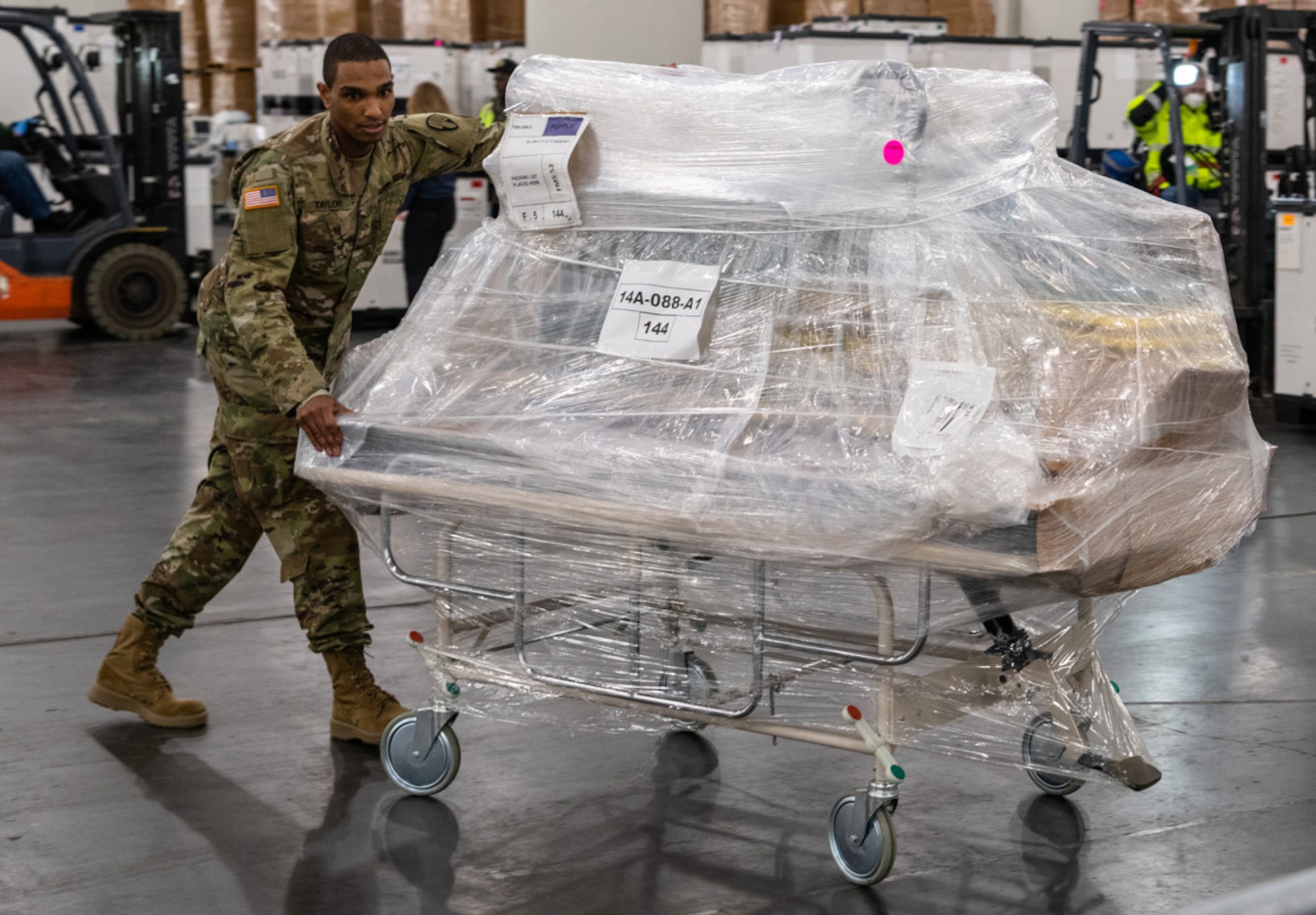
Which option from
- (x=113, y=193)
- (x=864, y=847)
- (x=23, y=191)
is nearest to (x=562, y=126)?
(x=864, y=847)

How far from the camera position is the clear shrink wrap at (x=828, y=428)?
9.09 ft

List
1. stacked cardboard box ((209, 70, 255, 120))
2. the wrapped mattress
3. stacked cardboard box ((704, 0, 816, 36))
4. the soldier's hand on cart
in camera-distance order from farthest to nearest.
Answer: stacked cardboard box ((209, 70, 255, 120)) → stacked cardboard box ((704, 0, 816, 36)) → the soldier's hand on cart → the wrapped mattress

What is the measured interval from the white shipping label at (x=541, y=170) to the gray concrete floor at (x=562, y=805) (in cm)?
122

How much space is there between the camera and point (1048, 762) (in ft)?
11.1

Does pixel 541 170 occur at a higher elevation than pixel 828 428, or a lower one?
higher

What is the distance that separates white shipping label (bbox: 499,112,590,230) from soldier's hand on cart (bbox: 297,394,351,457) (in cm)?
57

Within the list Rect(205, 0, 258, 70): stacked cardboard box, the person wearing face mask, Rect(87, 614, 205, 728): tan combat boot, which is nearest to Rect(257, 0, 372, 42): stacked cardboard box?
Rect(205, 0, 258, 70): stacked cardboard box

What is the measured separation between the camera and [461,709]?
3.44 meters

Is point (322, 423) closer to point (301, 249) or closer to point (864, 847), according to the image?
point (301, 249)

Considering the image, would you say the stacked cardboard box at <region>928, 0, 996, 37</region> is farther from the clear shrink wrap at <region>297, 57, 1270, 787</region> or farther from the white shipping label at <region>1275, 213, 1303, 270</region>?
the clear shrink wrap at <region>297, 57, 1270, 787</region>

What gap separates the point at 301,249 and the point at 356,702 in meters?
1.05

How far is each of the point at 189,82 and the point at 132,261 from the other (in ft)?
20.5

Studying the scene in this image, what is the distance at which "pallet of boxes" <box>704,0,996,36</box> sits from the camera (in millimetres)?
13312

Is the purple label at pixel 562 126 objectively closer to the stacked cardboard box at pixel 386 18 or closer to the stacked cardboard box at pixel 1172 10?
the stacked cardboard box at pixel 1172 10
